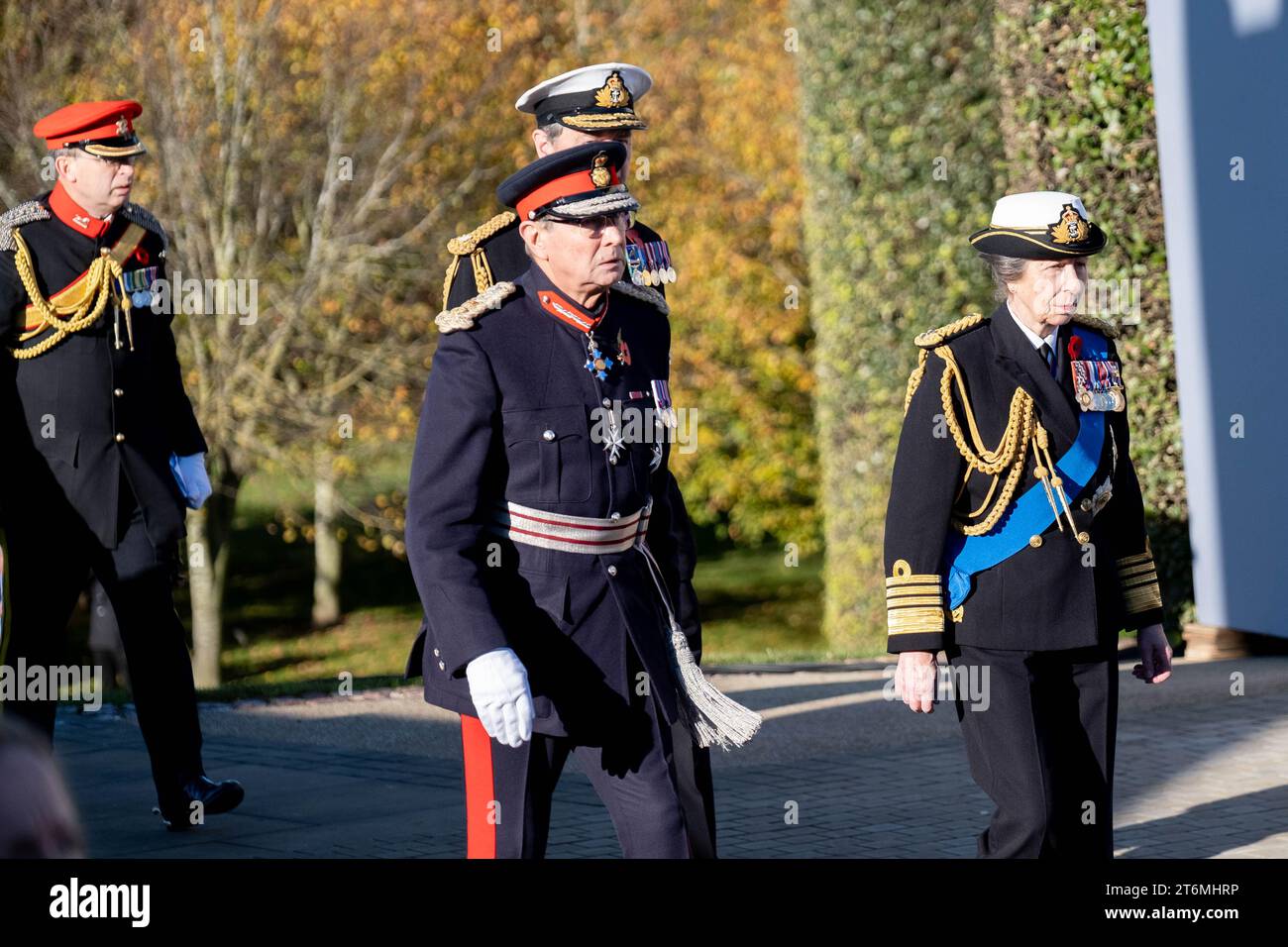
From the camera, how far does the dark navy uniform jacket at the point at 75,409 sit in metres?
6.68

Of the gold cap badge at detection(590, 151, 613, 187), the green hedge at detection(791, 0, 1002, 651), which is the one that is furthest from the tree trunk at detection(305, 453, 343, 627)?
the gold cap badge at detection(590, 151, 613, 187)

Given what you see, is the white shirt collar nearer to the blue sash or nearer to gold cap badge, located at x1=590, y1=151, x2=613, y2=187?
the blue sash

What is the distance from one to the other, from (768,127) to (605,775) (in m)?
18.0

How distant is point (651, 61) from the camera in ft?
77.1

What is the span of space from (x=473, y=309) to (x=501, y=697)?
0.94 metres

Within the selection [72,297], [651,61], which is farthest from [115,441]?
[651,61]

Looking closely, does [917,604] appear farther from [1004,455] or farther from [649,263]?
[649,263]

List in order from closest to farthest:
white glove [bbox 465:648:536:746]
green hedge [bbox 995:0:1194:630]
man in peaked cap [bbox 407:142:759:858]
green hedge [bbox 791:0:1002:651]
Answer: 1. white glove [bbox 465:648:536:746]
2. man in peaked cap [bbox 407:142:759:858]
3. green hedge [bbox 995:0:1194:630]
4. green hedge [bbox 791:0:1002:651]

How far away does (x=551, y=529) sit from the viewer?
4.50 metres

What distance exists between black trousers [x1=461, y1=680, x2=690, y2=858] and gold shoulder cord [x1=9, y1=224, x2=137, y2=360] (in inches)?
113

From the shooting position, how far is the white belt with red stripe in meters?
4.50

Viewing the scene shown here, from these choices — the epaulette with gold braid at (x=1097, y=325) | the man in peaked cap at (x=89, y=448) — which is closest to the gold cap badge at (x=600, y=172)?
the epaulette with gold braid at (x=1097, y=325)
